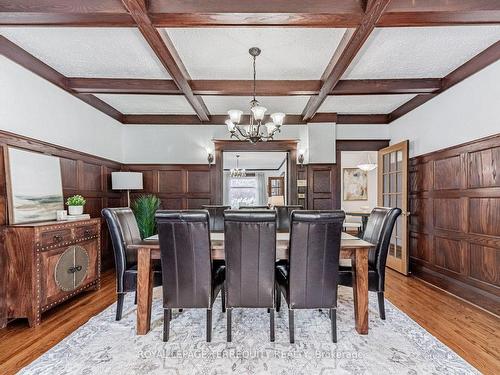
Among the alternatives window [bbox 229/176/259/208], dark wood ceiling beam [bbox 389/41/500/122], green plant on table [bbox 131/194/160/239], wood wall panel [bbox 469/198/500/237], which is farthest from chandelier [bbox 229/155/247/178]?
wood wall panel [bbox 469/198/500/237]

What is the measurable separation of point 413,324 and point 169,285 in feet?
7.17

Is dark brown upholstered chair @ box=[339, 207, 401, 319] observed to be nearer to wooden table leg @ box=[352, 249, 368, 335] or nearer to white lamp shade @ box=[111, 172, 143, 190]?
wooden table leg @ box=[352, 249, 368, 335]

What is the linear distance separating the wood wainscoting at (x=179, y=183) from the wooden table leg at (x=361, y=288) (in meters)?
3.39

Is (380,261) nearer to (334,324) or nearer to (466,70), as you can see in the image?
(334,324)

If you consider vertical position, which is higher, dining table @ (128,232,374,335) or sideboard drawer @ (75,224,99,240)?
sideboard drawer @ (75,224,99,240)

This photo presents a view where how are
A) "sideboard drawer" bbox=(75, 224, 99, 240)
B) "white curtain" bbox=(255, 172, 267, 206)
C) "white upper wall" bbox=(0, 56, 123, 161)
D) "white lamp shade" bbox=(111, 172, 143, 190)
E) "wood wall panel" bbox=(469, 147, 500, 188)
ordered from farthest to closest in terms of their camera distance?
"white curtain" bbox=(255, 172, 267, 206)
"white lamp shade" bbox=(111, 172, 143, 190)
"sideboard drawer" bbox=(75, 224, 99, 240)
"wood wall panel" bbox=(469, 147, 500, 188)
"white upper wall" bbox=(0, 56, 123, 161)

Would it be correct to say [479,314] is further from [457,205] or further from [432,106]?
[432,106]

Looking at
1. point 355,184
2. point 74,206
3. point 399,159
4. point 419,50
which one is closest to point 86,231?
point 74,206

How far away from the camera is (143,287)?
240 centimetres

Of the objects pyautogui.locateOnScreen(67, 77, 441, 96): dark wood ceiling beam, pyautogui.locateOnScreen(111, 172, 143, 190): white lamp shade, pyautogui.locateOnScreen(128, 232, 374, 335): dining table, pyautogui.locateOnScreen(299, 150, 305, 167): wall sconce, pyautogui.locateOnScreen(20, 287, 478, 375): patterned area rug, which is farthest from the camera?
pyautogui.locateOnScreen(299, 150, 305, 167): wall sconce

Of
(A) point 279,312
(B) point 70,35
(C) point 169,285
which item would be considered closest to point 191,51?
(B) point 70,35

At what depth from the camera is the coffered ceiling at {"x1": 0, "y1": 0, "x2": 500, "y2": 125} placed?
219 cm

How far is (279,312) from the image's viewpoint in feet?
9.40

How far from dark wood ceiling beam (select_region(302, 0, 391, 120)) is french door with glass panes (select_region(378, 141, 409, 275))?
1.71 metres
